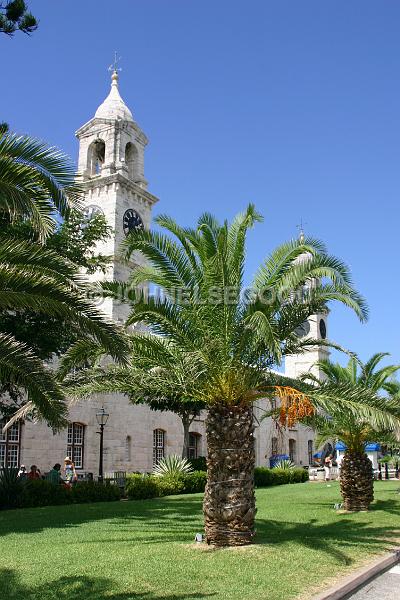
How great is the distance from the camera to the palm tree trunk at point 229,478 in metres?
10.0

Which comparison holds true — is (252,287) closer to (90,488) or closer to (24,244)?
(24,244)

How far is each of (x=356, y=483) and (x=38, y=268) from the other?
11.8 metres

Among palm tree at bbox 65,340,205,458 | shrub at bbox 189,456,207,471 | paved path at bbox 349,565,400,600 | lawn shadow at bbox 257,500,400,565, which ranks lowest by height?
paved path at bbox 349,565,400,600

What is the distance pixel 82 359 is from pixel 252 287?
12.2 ft

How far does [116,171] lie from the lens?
38500 millimetres

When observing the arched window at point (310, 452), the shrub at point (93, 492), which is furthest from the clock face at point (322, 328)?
the shrub at point (93, 492)

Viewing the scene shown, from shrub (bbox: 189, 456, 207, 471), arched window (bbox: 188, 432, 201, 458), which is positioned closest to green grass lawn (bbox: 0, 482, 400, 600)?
shrub (bbox: 189, 456, 207, 471)

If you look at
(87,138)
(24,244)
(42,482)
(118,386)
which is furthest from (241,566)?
(87,138)

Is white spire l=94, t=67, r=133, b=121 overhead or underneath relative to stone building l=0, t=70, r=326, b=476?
overhead

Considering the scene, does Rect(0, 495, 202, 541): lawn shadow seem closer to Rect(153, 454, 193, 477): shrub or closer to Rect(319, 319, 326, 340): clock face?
Rect(153, 454, 193, 477): shrub

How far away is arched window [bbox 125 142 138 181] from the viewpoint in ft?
133

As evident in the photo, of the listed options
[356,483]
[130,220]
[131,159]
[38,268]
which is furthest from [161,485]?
[131,159]

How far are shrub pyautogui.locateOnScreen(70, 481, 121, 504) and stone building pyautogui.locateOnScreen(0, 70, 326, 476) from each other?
26.5ft

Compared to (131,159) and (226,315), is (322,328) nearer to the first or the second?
(131,159)
